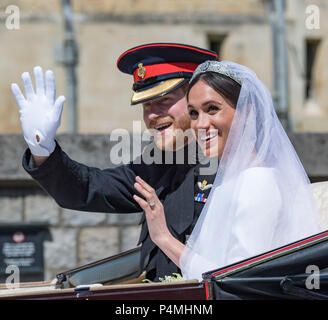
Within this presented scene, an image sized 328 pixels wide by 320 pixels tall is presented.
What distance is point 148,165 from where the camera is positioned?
3307mm

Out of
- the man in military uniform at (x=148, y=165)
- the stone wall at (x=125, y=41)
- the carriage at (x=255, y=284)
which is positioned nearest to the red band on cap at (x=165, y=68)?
the man in military uniform at (x=148, y=165)

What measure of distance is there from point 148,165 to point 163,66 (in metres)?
0.49

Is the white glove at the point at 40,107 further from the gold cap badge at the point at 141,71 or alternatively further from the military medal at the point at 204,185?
the military medal at the point at 204,185

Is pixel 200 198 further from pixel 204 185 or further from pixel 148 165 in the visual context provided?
pixel 148 165

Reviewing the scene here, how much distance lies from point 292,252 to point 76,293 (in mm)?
736

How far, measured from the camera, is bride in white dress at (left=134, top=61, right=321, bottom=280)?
8.14ft

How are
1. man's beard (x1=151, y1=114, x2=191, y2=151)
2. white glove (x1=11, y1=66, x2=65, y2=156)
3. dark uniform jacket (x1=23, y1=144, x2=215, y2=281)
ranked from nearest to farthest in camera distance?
1. white glove (x1=11, y1=66, x2=65, y2=156)
2. dark uniform jacket (x1=23, y1=144, x2=215, y2=281)
3. man's beard (x1=151, y1=114, x2=191, y2=151)

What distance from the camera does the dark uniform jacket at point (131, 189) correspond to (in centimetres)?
294

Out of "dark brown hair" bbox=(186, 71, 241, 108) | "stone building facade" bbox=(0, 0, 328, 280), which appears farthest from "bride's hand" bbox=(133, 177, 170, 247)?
"stone building facade" bbox=(0, 0, 328, 280)

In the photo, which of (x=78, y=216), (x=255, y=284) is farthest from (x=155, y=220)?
(x=78, y=216)

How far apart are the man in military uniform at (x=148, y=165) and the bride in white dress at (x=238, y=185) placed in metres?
0.32

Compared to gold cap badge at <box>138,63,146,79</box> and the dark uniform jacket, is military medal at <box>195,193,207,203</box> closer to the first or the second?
the dark uniform jacket

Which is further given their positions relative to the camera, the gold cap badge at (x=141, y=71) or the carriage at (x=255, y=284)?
the gold cap badge at (x=141, y=71)

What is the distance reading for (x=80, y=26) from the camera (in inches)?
725
